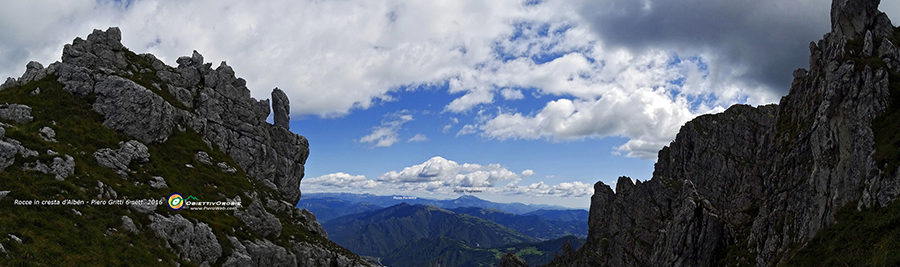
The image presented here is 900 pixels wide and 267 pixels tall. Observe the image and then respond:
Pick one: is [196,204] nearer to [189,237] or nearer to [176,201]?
[176,201]

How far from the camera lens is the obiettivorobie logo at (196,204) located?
194 feet

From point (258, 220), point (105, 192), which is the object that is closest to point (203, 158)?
point (258, 220)

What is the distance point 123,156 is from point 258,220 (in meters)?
24.1

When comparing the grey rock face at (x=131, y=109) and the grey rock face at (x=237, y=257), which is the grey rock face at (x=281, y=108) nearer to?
the grey rock face at (x=131, y=109)

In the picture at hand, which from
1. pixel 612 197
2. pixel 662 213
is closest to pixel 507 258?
pixel 612 197

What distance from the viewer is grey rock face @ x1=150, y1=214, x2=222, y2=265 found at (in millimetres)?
50625

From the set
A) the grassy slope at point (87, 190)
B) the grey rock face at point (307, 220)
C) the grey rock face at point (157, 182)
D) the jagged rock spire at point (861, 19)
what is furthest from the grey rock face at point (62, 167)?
the jagged rock spire at point (861, 19)

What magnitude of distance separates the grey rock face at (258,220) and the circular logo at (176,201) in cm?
1156

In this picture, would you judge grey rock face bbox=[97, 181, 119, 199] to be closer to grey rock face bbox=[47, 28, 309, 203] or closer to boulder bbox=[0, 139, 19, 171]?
boulder bbox=[0, 139, 19, 171]

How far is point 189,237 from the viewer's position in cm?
5406

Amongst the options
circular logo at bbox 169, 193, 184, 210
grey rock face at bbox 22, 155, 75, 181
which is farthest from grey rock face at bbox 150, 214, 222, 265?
grey rock face at bbox 22, 155, 75, 181

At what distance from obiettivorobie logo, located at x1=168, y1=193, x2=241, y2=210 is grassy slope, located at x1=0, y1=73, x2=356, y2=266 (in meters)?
1.28

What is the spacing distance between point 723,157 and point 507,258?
10446 cm

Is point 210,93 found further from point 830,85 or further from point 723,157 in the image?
point 723,157
